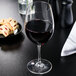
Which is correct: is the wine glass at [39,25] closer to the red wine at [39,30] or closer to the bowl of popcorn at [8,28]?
the red wine at [39,30]

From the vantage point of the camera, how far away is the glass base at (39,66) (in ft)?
2.46

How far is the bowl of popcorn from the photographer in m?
0.89

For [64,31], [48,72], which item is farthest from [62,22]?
[48,72]

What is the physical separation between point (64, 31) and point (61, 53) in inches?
6.9

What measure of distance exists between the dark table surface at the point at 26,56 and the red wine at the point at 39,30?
4.0 inches

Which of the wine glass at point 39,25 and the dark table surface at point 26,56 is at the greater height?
the wine glass at point 39,25

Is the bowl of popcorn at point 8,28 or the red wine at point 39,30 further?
the bowl of popcorn at point 8,28

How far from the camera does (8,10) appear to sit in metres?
1.16

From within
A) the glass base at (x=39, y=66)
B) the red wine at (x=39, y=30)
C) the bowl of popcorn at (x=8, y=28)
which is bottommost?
the glass base at (x=39, y=66)

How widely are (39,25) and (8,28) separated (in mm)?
207

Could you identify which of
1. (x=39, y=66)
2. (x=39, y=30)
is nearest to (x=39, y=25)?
(x=39, y=30)

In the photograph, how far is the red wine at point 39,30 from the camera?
27.9 inches

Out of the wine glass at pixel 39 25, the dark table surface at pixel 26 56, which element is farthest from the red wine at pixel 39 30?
the dark table surface at pixel 26 56

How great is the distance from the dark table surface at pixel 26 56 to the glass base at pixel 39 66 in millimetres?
13
